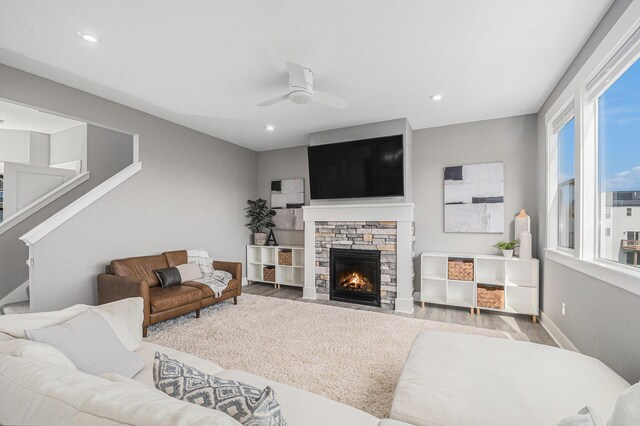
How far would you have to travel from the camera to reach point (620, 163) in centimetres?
197

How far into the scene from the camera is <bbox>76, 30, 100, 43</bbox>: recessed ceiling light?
86.3 inches

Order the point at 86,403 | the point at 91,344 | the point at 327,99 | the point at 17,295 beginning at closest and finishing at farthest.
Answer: the point at 86,403 → the point at 91,344 → the point at 327,99 → the point at 17,295

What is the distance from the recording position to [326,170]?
14.9 feet

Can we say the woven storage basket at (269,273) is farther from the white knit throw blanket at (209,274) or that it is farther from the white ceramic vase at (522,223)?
the white ceramic vase at (522,223)

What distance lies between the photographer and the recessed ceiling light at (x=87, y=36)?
2.19 metres

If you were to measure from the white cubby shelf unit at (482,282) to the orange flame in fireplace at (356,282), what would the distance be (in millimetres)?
802

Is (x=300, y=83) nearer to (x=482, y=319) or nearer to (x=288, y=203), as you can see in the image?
(x=288, y=203)

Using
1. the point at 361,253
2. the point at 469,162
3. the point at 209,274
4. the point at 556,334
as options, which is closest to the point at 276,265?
the point at 209,274

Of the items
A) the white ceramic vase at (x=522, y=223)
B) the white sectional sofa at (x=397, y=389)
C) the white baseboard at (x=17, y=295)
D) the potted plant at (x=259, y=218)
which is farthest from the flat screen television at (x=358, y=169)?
the white baseboard at (x=17, y=295)

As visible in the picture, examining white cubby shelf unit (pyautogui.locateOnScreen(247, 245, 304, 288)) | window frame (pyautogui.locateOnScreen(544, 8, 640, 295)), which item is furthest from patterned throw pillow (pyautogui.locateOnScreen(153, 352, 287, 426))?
white cubby shelf unit (pyautogui.locateOnScreen(247, 245, 304, 288))

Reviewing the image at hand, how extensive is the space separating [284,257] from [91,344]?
3956 mm

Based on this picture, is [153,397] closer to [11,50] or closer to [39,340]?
[39,340]

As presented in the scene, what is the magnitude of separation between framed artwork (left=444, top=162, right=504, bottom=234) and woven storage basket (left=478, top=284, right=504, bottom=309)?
2.65 ft

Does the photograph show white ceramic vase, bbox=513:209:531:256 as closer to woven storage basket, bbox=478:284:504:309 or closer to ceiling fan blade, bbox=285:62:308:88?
woven storage basket, bbox=478:284:504:309
